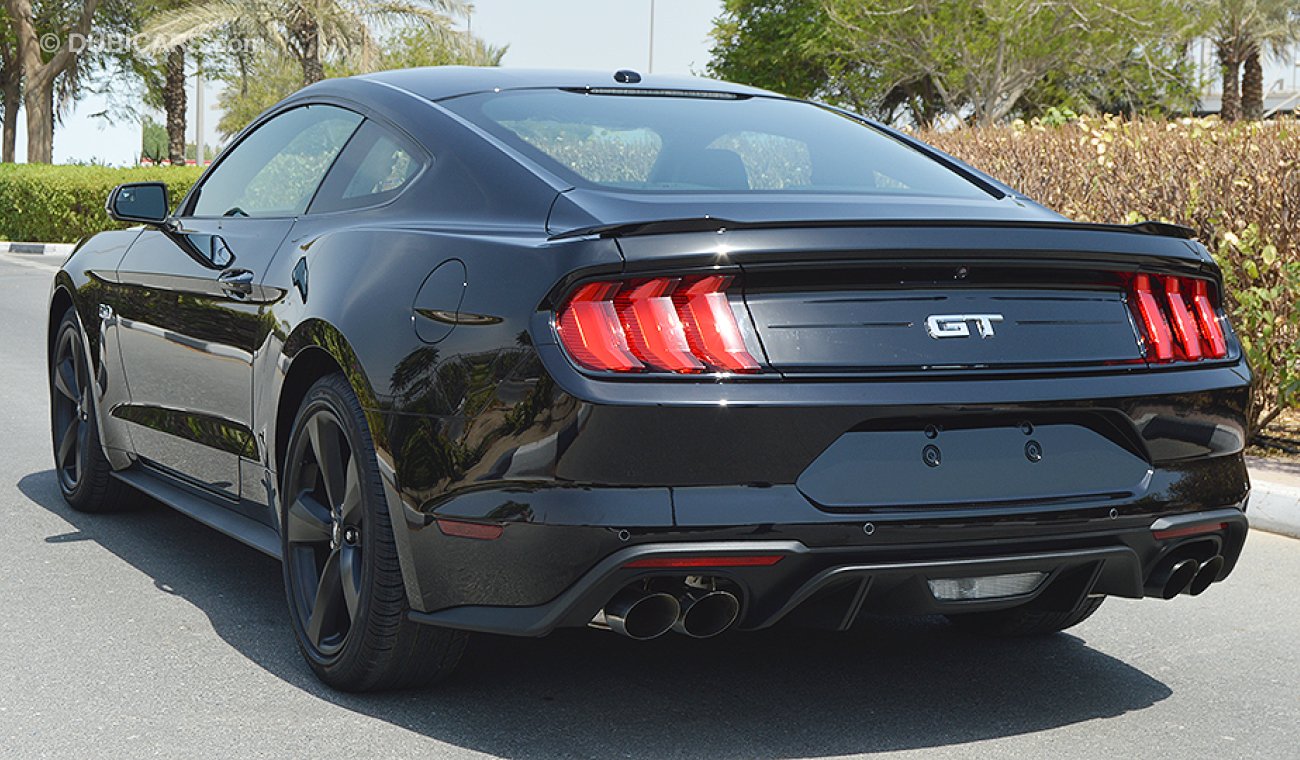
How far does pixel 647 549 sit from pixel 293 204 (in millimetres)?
1939

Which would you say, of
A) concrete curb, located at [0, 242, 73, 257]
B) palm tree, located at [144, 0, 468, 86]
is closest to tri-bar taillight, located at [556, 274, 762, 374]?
concrete curb, located at [0, 242, 73, 257]

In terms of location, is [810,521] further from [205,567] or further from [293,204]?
[205,567]

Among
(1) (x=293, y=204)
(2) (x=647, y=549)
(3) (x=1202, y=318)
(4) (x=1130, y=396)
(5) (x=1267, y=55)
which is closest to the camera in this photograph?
(2) (x=647, y=549)

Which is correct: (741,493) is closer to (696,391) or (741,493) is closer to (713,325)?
(696,391)

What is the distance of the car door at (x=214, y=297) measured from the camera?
4.70 metres

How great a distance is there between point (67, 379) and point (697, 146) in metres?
3.12

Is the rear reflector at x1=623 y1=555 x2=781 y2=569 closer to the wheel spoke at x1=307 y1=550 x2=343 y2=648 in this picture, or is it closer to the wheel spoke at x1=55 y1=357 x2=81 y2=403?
the wheel spoke at x1=307 y1=550 x2=343 y2=648

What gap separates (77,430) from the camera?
20.9 feet

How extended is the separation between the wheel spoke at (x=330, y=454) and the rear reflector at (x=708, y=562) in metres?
1.06

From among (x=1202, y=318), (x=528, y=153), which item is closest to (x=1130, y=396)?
(x=1202, y=318)

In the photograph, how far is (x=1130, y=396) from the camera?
3738 millimetres

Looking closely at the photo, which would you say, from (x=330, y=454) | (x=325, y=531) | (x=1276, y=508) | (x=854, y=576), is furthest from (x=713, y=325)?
(x=1276, y=508)

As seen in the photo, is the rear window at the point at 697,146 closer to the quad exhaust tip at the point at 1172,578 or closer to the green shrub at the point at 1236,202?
the quad exhaust tip at the point at 1172,578

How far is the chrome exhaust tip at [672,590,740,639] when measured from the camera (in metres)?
3.47
